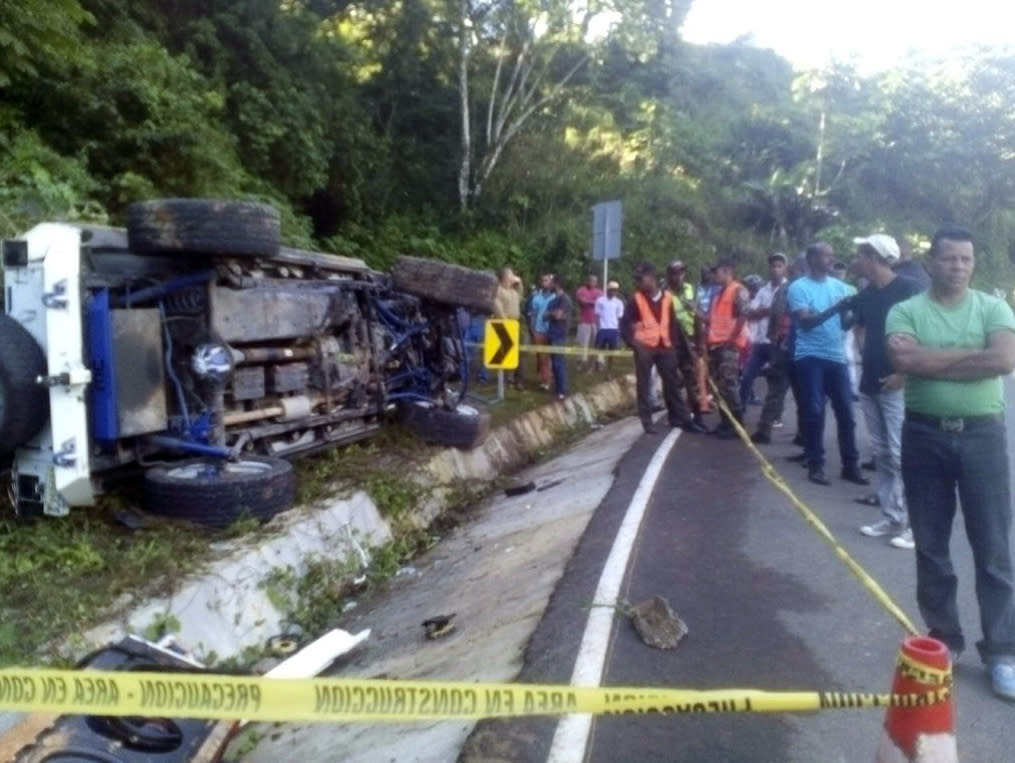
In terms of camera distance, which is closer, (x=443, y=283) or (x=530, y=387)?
(x=443, y=283)

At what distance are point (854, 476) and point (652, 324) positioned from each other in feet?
8.83

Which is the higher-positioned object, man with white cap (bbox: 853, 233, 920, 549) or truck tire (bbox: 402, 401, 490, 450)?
man with white cap (bbox: 853, 233, 920, 549)

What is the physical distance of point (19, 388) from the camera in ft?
19.6

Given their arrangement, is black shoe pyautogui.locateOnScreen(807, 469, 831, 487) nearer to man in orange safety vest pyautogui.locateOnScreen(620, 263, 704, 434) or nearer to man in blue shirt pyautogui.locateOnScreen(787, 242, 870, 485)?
man in blue shirt pyautogui.locateOnScreen(787, 242, 870, 485)

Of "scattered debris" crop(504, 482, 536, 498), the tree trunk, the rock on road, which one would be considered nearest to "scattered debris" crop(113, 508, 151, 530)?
the rock on road

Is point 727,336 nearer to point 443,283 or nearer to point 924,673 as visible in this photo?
point 443,283

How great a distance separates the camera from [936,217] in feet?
121

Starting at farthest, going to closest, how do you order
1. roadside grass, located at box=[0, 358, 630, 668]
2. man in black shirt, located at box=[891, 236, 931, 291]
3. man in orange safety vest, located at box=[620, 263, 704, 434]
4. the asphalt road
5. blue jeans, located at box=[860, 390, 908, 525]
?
man in orange safety vest, located at box=[620, 263, 704, 434]
man in black shirt, located at box=[891, 236, 931, 291]
blue jeans, located at box=[860, 390, 908, 525]
roadside grass, located at box=[0, 358, 630, 668]
the asphalt road

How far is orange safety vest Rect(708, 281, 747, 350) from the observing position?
11.9 metres

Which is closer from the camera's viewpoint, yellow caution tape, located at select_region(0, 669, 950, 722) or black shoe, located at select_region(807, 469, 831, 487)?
yellow caution tape, located at select_region(0, 669, 950, 722)

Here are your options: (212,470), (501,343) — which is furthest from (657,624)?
(501,343)

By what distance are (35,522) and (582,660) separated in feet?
11.2

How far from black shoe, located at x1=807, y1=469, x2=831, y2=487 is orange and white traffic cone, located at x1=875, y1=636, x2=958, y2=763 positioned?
6.24 meters

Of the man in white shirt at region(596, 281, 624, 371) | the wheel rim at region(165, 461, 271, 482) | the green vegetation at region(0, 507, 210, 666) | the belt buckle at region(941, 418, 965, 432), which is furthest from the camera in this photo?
the man in white shirt at region(596, 281, 624, 371)
